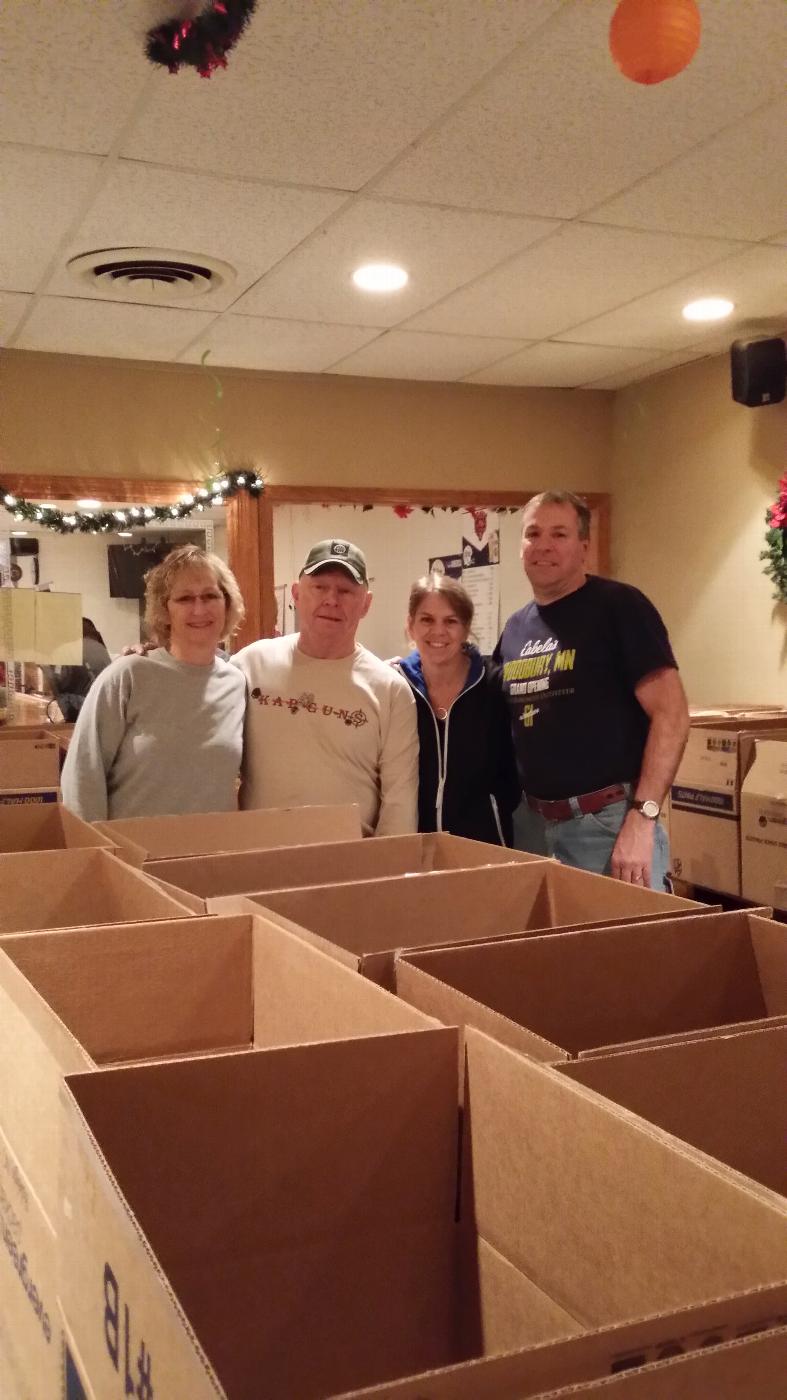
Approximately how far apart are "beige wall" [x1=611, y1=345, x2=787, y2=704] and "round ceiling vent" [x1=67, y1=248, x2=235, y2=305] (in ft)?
7.67

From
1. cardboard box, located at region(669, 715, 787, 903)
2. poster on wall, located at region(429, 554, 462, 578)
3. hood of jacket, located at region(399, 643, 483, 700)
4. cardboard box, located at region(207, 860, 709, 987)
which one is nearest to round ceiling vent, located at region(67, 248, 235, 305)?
hood of jacket, located at region(399, 643, 483, 700)

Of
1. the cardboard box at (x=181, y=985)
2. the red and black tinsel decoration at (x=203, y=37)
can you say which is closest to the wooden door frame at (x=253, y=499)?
the red and black tinsel decoration at (x=203, y=37)

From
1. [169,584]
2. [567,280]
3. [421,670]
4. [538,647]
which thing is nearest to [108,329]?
[567,280]

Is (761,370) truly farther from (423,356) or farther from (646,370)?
(423,356)

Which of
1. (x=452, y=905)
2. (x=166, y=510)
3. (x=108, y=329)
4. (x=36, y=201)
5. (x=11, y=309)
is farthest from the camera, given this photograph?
(x=166, y=510)

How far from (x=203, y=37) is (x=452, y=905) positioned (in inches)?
65.2

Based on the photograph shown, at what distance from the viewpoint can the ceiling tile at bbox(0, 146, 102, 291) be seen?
2691 mm

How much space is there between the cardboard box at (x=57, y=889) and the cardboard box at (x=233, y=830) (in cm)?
9

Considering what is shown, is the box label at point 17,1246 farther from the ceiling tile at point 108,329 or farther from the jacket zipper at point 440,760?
the ceiling tile at point 108,329

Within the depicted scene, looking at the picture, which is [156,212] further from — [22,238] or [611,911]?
[611,911]

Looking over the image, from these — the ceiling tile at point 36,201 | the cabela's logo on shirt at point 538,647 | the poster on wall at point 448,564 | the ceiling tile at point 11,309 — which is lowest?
the cabela's logo on shirt at point 538,647

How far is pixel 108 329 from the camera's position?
13.6 feet

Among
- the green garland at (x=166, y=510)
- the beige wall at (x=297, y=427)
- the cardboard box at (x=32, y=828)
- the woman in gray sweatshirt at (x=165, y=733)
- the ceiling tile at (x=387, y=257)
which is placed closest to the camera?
the cardboard box at (x=32, y=828)

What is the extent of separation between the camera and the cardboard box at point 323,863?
151cm
